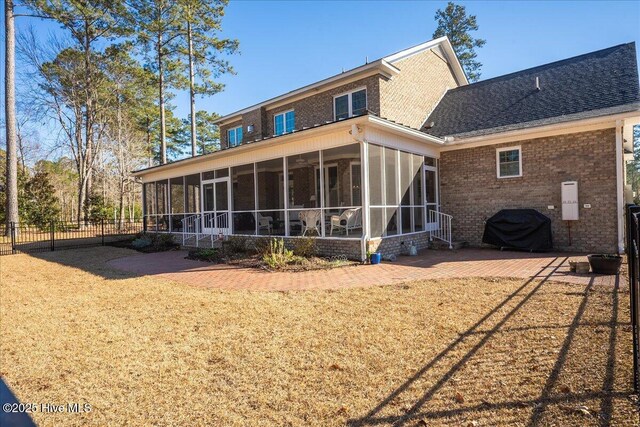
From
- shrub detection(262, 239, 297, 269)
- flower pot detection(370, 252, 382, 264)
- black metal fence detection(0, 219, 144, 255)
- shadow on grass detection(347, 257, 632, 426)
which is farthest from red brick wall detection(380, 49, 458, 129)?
black metal fence detection(0, 219, 144, 255)

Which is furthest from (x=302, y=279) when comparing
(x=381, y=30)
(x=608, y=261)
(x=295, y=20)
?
(x=381, y=30)

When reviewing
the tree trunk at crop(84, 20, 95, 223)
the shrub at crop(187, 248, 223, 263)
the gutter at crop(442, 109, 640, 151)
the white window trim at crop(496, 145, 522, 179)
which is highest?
the tree trunk at crop(84, 20, 95, 223)

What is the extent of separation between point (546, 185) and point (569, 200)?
840 millimetres

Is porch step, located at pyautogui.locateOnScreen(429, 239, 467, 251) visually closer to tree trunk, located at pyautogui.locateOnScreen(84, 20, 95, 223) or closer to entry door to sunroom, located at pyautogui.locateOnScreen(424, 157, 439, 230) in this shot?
entry door to sunroom, located at pyautogui.locateOnScreen(424, 157, 439, 230)

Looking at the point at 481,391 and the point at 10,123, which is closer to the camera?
the point at 481,391

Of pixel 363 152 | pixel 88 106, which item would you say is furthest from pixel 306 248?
pixel 88 106

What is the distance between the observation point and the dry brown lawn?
109 inches

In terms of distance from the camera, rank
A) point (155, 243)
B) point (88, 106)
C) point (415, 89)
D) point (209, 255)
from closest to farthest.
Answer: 1. point (209, 255)
2. point (155, 243)
3. point (415, 89)
4. point (88, 106)

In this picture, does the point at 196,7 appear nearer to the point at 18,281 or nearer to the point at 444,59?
the point at 444,59

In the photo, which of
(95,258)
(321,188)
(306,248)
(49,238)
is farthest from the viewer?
(49,238)

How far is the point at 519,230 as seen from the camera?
1102 centimetres

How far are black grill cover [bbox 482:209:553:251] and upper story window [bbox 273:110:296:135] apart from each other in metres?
9.86

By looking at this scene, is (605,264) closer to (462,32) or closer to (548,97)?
(548,97)

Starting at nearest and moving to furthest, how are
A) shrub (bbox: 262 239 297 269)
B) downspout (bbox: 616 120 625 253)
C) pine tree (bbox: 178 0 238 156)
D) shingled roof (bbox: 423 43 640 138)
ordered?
shrub (bbox: 262 239 297 269)
downspout (bbox: 616 120 625 253)
shingled roof (bbox: 423 43 640 138)
pine tree (bbox: 178 0 238 156)
